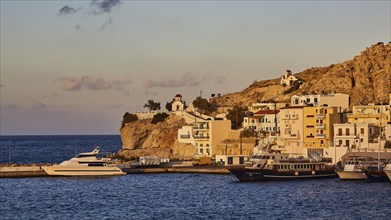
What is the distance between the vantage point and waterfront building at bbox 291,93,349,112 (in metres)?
134

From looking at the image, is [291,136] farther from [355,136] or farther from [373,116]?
[373,116]

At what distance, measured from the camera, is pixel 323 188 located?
8869 cm

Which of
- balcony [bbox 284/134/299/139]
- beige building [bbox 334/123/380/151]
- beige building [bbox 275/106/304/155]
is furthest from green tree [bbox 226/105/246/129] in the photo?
beige building [bbox 334/123/380/151]

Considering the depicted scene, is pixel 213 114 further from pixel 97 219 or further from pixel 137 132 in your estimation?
pixel 97 219

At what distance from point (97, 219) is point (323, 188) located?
111ft

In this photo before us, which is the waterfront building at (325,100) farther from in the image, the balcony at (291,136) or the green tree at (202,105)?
the green tree at (202,105)

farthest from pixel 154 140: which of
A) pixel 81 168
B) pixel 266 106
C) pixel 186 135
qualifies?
pixel 81 168

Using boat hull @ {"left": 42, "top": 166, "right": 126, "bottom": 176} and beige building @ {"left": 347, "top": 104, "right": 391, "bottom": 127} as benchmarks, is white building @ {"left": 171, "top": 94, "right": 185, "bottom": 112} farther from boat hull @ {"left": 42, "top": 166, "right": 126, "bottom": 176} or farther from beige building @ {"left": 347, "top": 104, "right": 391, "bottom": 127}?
boat hull @ {"left": 42, "top": 166, "right": 126, "bottom": 176}

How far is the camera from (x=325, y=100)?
135 metres

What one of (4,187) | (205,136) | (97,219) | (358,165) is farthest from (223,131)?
(97,219)

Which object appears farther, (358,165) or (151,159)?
(151,159)

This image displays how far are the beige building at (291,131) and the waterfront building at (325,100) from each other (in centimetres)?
727

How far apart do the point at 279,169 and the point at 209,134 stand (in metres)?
36.1

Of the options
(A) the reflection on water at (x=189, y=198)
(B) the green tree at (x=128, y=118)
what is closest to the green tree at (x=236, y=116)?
(B) the green tree at (x=128, y=118)
